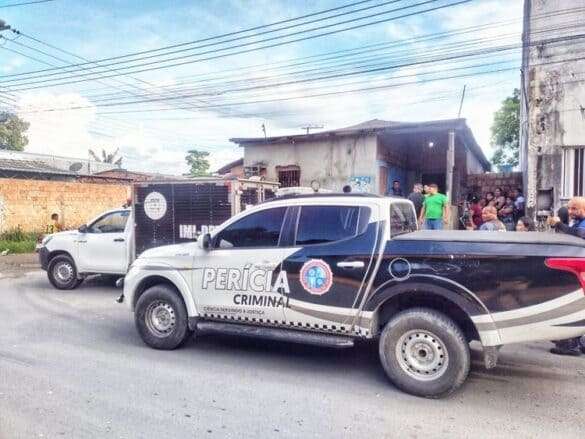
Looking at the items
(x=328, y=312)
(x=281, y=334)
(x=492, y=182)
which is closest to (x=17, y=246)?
(x=281, y=334)

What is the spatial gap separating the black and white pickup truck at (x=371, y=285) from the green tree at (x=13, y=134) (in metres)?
45.1

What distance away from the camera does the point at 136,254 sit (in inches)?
351

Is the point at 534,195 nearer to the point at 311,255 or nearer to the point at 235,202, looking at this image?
the point at 235,202

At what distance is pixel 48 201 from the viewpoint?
61.8 ft

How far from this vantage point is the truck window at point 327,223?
481 centimetres

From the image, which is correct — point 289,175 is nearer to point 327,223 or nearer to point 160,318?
point 160,318

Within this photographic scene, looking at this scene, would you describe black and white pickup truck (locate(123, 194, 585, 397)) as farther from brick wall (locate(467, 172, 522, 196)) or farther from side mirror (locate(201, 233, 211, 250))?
brick wall (locate(467, 172, 522, 196))

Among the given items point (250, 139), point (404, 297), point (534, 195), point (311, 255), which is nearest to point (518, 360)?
point (404, 297)

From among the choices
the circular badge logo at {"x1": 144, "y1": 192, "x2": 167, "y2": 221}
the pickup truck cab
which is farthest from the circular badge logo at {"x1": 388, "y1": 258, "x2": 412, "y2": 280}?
the pickup truck cab

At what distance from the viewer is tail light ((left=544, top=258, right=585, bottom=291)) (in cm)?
386

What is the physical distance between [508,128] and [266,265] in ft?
108

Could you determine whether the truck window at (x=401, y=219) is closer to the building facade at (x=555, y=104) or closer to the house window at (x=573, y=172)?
the building facade at (x=555, y=104)

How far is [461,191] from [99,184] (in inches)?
597

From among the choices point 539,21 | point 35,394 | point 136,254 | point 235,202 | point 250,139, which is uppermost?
point 539,21
